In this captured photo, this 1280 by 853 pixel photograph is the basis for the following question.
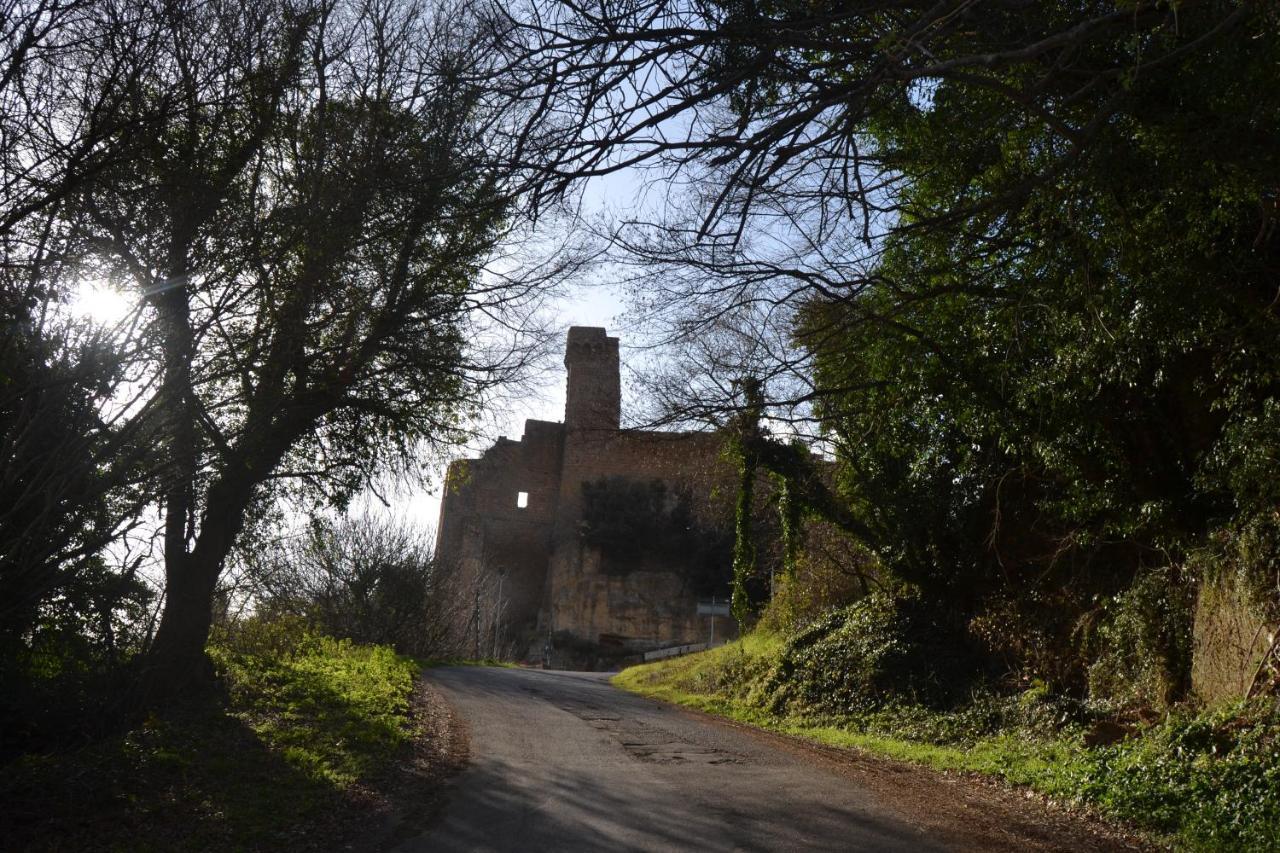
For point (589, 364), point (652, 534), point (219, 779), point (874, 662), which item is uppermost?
point (589, 364)

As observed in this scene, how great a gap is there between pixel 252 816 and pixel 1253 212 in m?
8.77

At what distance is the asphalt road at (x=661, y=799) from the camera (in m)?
6.59

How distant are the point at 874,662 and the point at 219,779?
936 centimetres

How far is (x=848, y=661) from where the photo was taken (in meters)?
15.6

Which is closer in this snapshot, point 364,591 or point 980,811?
point 980,811

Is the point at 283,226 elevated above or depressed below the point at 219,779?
above

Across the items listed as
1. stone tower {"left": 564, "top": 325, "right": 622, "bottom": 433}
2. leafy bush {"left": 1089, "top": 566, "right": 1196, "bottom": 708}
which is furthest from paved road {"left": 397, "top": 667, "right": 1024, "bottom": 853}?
stone tower {"left": 564, "top": 325, "right": 622, "bottom": 433}

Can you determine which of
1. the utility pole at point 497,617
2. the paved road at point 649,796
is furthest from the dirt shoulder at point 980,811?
the utility pole at point 497,617

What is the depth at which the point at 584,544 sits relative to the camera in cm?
4169

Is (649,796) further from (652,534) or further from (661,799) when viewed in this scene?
(652,534)

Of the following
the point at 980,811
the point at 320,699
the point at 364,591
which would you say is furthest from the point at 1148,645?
the point at 364,591

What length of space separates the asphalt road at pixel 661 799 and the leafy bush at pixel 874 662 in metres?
2.32

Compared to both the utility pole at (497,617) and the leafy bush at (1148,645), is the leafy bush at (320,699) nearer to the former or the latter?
the leafy bush at (1148,645)

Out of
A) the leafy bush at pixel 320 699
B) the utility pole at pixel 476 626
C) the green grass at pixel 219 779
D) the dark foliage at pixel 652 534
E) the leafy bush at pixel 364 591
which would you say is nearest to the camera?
the green grass at pixel 219 779
